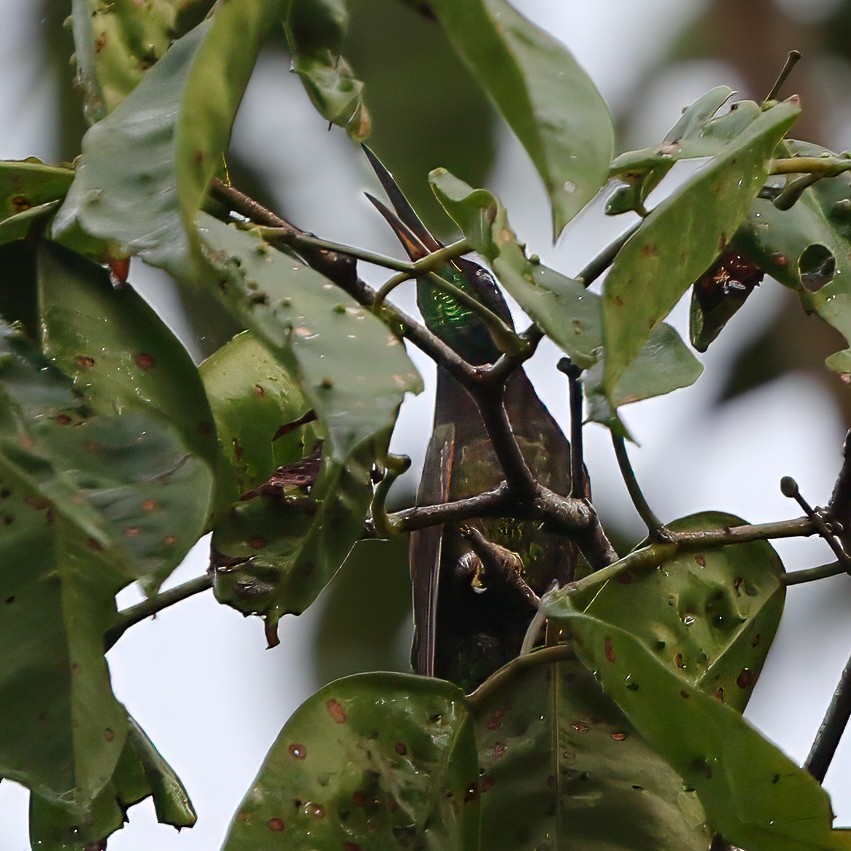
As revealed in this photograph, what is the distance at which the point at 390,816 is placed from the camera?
792 mm

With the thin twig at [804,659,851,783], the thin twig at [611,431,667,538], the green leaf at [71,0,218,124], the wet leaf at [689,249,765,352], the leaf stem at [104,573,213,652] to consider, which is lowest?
the thin twig at [804,659,851,783]

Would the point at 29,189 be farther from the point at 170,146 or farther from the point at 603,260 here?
the point at 603,260

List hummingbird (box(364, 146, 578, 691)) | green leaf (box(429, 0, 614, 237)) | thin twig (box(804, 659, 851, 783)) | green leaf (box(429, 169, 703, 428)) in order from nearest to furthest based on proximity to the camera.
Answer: green leaf (box(429, 0, 614, 237)) < green leaf (box(429, 169, 703, 428)) < thin twig (box(804, 659, 851, 783)) < hummingbird (box(364, 146, 578, 691))

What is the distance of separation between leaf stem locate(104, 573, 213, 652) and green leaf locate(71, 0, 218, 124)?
0.32m

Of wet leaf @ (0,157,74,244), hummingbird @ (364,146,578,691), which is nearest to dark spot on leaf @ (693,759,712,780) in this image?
wet leaf @ (0,157,74,244)

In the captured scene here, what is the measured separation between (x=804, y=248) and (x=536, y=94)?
0.36m

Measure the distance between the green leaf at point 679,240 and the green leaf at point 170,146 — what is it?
0.67 feet

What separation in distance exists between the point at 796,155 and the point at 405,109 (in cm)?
283

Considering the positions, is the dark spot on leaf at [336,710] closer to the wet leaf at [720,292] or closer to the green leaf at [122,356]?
the green leaf at [122,356]

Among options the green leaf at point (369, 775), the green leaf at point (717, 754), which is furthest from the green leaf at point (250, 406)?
the green leaf at point (717, 754)

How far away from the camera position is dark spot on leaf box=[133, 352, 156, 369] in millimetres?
708

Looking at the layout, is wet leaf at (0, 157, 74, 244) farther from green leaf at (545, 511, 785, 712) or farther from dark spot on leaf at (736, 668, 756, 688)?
dark spot on leaf at (736, 668, 756, 688)

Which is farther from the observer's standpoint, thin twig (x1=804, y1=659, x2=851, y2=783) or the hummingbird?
the hummingbird

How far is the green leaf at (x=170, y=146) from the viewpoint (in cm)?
54
